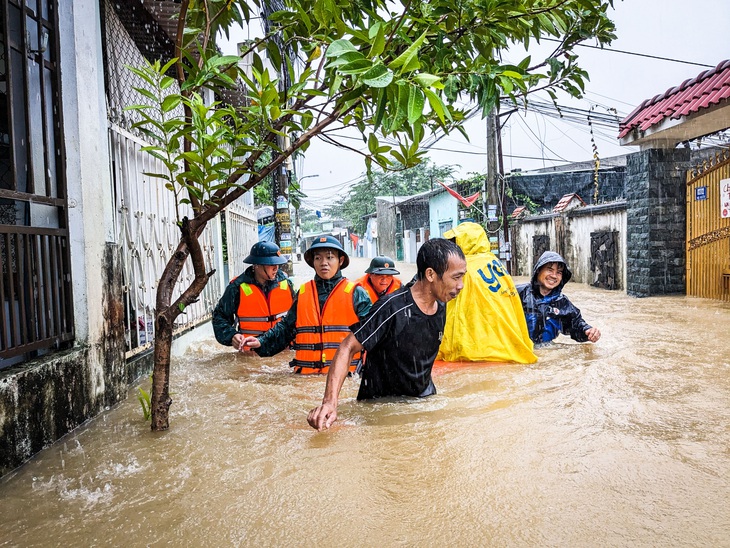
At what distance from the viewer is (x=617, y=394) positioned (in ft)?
13.2

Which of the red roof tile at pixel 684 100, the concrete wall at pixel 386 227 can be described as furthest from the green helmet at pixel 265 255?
the concrete wall at pixel 386 227

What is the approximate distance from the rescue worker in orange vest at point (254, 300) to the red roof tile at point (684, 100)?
21.8 feet

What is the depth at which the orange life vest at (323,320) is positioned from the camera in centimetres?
486

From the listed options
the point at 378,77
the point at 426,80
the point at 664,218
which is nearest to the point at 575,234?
the point at 664,218

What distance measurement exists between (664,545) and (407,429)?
1.50m

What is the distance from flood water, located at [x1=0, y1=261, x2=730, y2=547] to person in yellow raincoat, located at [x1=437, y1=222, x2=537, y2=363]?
61 centimetres

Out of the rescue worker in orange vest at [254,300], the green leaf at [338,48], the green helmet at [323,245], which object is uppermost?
the green leaf at [338,48]

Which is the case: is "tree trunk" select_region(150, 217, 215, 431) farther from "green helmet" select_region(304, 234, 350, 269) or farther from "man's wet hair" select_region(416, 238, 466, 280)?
"green helmet" select_region(304, 234, 350, 269)

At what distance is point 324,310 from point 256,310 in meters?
1.13

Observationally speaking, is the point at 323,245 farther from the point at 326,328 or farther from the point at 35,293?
the point at 35,293

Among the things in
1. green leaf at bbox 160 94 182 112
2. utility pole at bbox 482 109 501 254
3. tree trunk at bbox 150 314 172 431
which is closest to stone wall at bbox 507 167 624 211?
utility pole at bbox 482 109 501 254

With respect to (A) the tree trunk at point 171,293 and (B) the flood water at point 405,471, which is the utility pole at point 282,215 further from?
(A) the tree trunk at point 171,293

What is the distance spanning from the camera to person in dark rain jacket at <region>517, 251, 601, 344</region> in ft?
18.6

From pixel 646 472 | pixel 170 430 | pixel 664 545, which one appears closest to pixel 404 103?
pixel 664 545
